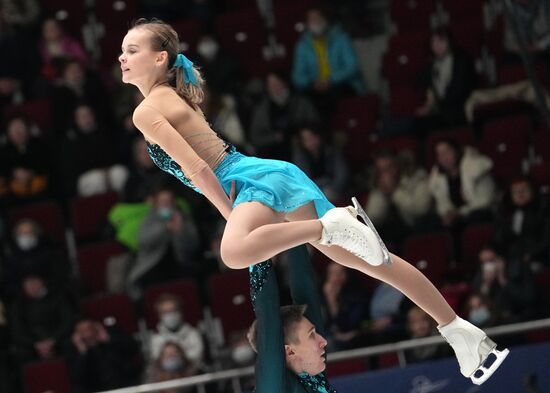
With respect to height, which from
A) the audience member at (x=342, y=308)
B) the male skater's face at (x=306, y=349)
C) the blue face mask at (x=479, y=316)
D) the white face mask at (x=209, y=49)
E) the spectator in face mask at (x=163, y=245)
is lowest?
the male skater's face at (x=306, y=349)

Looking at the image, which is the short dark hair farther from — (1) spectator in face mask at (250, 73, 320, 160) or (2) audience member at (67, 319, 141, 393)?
(1) spectator in face mask at (250, 73, 320, 160)

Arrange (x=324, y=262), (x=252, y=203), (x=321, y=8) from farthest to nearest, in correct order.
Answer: (x=321, y=8) < (x=324, y=262) < (x=252, y=203)

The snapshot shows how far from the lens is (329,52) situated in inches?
460

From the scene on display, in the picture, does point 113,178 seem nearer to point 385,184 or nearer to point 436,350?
point 385,184

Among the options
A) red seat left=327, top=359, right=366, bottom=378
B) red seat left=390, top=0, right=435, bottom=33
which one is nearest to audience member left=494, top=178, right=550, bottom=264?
red seat left=327, top=359, right=366, bottom=378

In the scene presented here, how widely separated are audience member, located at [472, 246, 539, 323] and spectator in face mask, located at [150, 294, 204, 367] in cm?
189

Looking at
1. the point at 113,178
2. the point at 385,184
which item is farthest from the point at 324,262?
the point at 113,178

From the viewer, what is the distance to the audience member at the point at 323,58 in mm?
11633

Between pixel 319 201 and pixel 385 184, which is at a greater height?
pixel 385 184

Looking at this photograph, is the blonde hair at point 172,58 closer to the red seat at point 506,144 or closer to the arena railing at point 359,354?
the arena railing at point 359,354

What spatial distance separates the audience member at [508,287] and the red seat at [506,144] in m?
1.35

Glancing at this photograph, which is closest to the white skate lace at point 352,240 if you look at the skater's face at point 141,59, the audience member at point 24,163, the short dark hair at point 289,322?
the short dark hair at point 289,322

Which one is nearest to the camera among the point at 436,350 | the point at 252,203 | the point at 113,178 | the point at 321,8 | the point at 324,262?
the point at 252,203

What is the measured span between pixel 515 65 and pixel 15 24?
4.15m
